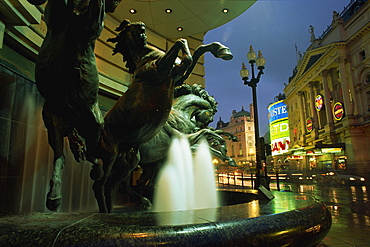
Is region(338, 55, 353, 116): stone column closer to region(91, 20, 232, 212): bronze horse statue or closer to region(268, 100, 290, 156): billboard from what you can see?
region(268, 100, 290, 156): billboard

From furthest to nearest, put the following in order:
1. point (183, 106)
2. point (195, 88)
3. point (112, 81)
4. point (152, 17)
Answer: point (152, 17)
point (112, 81)
point (195, 88)
point (183, 106)

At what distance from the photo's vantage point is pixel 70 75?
278cm

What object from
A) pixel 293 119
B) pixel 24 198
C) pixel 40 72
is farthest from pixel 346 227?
pixel 293 119

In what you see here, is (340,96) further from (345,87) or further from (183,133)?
(183,133)

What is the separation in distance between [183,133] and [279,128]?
67095 millimetres

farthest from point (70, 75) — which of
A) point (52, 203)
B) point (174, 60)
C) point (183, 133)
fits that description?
point (183, 133)

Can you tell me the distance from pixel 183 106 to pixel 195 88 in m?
0.88

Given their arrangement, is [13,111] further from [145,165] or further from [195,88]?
[195,88]

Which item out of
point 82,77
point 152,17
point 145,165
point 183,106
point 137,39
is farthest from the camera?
point 152,17

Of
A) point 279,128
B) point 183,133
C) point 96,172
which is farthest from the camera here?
point 279,128

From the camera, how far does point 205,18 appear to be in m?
10.6

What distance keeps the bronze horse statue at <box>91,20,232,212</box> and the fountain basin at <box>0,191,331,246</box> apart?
1.48 m

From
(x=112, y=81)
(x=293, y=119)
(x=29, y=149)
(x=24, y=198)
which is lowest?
(x=24, y=198)

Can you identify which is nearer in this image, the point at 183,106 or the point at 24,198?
the point at 24,198
